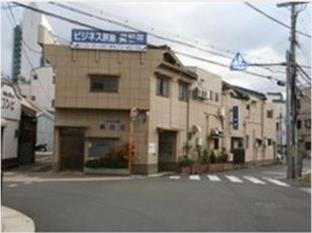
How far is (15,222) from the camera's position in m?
12.6

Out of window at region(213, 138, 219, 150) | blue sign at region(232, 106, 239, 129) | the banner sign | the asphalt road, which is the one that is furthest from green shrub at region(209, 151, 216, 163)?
the asphalt road

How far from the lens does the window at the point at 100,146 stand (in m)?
33.0

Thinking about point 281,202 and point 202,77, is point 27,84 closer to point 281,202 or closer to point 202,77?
point 202,77

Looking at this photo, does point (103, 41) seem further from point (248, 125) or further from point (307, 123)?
point (307, 123)

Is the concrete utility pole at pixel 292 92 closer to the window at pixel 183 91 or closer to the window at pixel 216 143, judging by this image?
the window at pixel 183 91

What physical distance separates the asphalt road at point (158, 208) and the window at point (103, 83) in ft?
36.6

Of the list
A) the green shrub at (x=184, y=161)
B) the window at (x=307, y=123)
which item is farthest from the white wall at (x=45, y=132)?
the window at (x=307, y=123)

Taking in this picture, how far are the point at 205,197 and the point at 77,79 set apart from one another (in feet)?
50.6

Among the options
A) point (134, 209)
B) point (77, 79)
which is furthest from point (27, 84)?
point (134, 209)

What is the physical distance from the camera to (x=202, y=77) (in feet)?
141

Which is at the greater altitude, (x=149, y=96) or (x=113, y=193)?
(x=149, y=96)

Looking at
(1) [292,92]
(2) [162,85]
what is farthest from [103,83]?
(1) [292,92]

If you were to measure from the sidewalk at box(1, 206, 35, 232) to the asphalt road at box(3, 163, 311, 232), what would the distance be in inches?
7.7

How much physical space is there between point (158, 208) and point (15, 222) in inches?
163
